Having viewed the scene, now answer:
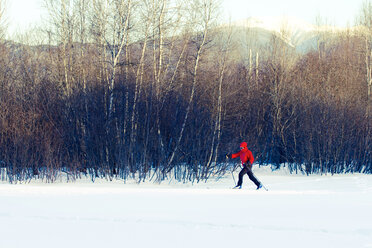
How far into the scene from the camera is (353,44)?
1913 inches

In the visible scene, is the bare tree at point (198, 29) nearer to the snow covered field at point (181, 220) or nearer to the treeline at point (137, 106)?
the treeline at point (137, 106)

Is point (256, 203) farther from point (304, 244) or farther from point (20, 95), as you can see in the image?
point (20, 95)

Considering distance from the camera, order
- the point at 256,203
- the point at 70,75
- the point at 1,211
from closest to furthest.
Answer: the point at 1,211 → the point at 256,203 → the point at 70,75

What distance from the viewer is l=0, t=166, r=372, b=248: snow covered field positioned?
22.9ft

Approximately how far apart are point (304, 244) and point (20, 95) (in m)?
17.7

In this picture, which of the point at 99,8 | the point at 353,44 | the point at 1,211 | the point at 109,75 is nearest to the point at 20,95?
the point at 109,75

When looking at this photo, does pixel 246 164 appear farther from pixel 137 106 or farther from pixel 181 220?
pixel 181 220

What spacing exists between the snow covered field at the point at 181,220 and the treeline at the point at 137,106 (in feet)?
18.6

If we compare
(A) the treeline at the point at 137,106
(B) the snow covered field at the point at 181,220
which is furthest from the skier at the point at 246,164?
(A) the treeline at the point at 137,106

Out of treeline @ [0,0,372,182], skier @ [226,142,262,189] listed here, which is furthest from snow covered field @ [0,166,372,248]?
treeline @ [0,0,372,182]

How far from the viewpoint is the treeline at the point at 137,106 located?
19.1m

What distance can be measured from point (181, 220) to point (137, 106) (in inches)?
454

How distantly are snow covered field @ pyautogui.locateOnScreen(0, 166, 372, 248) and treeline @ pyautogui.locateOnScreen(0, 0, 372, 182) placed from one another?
5656 millimetres

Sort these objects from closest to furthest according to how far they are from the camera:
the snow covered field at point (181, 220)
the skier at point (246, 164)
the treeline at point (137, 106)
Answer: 1. the snow covered field at point (181, 220)
2. the skier at point (246, 164)
3. the treeline at point (137, 106)
